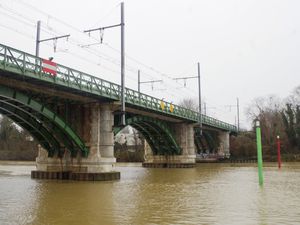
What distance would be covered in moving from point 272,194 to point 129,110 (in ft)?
83.6

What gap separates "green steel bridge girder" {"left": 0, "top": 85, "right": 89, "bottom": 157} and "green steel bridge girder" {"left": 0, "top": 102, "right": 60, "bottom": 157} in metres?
1.03

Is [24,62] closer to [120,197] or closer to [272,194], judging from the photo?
[120,197]

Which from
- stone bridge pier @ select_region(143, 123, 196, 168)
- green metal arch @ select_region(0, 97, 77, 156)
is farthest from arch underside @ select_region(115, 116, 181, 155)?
green metal arch @ select_region(0, 97, 77, 156)

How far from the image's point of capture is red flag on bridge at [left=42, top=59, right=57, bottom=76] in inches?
1059

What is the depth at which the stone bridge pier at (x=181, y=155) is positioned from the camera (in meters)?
61.5

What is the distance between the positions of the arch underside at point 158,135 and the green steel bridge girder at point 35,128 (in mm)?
15205

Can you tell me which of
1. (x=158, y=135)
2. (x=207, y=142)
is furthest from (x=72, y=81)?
(x=207, y=142)

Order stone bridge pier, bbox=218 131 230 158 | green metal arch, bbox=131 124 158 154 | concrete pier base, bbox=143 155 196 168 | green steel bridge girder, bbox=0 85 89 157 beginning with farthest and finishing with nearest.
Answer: stone bridge pier, bbox=218 131 230 158 → concrete pier base, bbox=143 155 196 168 → green metal arch, bbox=131 124 158 154 → green steel bridge girder, bbox=0 85 89 157

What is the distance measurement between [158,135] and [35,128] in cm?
2817

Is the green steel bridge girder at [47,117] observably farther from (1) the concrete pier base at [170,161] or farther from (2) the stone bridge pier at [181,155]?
(2) the stone bridge pier at [181,155]

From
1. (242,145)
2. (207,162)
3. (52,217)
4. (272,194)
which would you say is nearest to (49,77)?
(52,217)

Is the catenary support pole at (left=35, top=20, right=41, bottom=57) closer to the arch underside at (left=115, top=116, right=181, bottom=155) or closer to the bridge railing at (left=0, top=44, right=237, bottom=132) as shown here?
the bridge railing at (left=0, top=44, right=237, bottom=132)

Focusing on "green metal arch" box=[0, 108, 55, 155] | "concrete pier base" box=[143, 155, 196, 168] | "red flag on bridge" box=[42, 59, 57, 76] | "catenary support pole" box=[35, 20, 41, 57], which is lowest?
"concrete pier base" box=[143, 155, 196, 168]

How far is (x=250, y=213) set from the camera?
1394 cm
